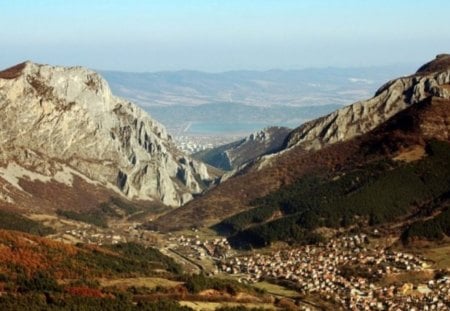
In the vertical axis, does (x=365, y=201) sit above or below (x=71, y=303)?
below

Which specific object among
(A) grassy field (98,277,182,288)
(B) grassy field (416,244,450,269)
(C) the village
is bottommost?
(C) the village

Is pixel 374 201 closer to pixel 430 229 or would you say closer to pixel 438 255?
pixel 430 229

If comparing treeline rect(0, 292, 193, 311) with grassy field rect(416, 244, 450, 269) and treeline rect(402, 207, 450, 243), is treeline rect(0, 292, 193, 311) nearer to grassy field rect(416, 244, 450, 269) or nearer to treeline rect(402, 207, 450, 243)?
grassy field rect(416, 244, 450, 269)

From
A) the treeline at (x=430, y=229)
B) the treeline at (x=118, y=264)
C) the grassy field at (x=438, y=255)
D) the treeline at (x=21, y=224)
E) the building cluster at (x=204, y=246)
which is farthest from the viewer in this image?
the treeline at (x=21, y=224)

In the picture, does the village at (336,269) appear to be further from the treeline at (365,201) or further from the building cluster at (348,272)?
the treeline at (365,201)

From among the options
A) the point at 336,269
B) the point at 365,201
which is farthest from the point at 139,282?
the point at 365,201

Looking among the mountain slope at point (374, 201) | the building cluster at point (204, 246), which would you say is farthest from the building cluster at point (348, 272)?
the mountain slope at point (374, 201)

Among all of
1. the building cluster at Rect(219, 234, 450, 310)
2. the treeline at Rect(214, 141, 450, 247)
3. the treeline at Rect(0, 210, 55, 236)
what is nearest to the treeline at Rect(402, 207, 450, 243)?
the building cluster at Rect(219, 234, 450, 310)
